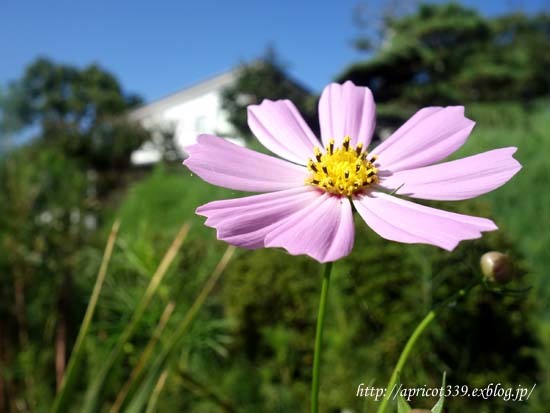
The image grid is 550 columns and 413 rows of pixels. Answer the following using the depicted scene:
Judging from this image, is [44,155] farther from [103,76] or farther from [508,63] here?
[103,76]

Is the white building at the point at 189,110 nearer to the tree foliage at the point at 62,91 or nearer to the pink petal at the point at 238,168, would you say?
the tree foliage at the point at 62,91

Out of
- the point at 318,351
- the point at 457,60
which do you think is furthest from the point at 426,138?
the point at 457,60

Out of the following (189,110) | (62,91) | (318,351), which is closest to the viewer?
(318,351)

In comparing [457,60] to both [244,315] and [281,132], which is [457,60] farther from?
[281,132]

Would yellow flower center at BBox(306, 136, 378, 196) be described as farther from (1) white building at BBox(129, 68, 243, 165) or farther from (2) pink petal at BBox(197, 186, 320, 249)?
(1) white building at BBox(129, 68, 243, 165)

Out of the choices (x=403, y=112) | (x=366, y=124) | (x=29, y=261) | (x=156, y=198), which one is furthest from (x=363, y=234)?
(x=403, y=112)

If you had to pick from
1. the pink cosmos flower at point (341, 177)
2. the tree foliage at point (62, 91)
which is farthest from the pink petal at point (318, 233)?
the tree foliage at point (62, 91)
